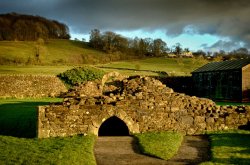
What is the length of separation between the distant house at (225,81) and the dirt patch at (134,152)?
2306cm

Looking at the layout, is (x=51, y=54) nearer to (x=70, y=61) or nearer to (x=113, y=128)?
A: (x=70, y=61)

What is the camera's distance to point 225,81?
4269 centimetres

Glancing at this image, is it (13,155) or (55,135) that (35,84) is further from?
(13,155)

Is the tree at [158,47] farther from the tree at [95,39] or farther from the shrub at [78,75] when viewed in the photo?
the shrub at [78,75]

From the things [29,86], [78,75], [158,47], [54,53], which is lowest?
[29,86]

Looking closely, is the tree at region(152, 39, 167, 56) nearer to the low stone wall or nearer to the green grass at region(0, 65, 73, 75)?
the green grass at region(0, 65, 73, 75)

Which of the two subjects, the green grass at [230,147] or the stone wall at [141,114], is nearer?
the green grass at [230,147]

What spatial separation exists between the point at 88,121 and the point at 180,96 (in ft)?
15.7

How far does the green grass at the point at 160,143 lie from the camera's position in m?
14.8

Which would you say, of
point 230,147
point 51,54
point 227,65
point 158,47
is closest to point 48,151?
point 230,147

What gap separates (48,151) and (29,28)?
8801 centimetres

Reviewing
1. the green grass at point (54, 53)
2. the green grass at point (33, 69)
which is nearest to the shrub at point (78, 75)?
the green grass at point (33, 69)

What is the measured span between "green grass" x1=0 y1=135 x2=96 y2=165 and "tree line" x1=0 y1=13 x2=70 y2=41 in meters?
78.7

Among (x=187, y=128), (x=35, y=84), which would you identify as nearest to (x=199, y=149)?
(x=187, y=128)
